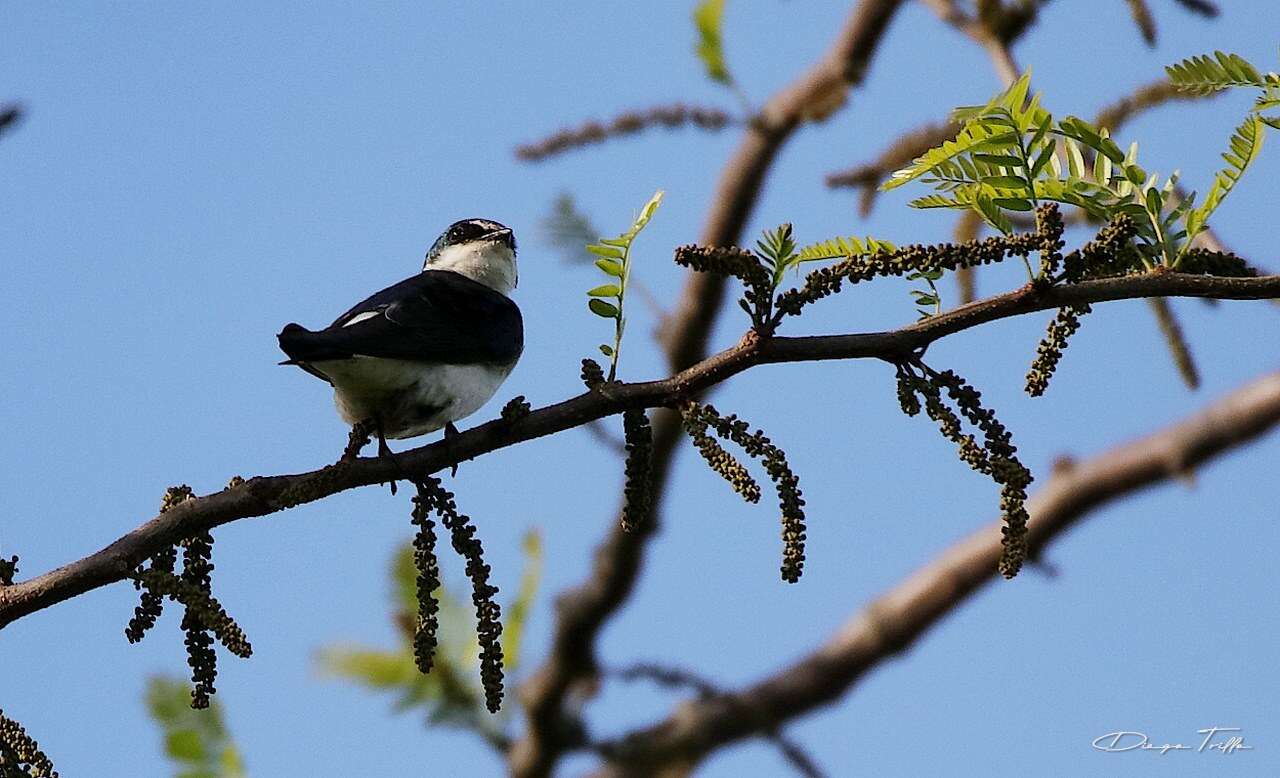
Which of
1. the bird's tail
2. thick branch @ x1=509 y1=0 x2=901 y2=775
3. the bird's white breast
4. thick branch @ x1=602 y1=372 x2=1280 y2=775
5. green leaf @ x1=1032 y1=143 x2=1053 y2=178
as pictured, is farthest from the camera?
thick branch @ x1=509 y1=0 x2=901 y2=775

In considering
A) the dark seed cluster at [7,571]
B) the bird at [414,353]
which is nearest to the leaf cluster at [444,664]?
the bird at [414,353]

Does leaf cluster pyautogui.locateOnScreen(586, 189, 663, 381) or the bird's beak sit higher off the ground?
the bird's beak

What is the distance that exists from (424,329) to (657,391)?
2535mm

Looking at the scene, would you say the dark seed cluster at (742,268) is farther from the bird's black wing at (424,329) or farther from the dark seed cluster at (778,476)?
the bird's black wing at (424,329)

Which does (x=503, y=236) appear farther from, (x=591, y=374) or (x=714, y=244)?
(x=591, y=374)

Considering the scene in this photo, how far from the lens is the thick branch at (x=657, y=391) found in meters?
2.69

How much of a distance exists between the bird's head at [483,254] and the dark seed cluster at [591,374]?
185 inches

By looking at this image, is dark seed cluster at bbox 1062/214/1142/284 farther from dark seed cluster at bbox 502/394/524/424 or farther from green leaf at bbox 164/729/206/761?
green leaf at bbox 164/729/206/761

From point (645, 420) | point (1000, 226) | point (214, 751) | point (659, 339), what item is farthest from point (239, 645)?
point (659, 339)

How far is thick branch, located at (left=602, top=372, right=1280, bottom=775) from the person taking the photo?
6.82 meters

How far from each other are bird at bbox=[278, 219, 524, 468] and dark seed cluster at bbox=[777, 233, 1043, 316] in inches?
75.7

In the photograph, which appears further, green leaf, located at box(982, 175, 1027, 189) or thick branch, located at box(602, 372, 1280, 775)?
thick branch, located at box(602, 372, 1280, 775)

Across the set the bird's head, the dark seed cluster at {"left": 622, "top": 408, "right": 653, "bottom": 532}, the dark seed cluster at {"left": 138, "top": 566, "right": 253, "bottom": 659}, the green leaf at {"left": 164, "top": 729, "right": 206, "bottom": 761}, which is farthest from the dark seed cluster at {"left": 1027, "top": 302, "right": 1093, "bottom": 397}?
the bird's head

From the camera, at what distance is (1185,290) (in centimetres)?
270
